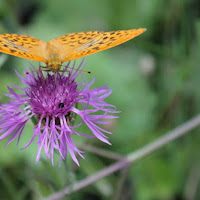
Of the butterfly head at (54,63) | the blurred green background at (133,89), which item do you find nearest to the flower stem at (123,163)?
the blurred green background at (133,89)

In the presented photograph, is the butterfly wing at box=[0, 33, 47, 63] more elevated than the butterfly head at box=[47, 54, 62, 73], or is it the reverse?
the butterfly wing at box=[0, 33, 47, 63]

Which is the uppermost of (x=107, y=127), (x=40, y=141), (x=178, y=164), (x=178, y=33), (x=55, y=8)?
(x=55, y=8)

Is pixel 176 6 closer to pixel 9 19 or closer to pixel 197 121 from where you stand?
pixel 197 121

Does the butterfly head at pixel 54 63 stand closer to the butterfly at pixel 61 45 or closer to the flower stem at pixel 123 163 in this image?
the butterfly at pixel 61 45

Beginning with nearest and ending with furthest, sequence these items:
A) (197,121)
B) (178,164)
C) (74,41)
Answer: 1. (74,41)
2. (197,121)
3. (178,164)

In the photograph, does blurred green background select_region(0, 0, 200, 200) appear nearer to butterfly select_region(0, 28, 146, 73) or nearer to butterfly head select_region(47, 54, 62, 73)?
butterfly select_region(0, 28, 146, 73)

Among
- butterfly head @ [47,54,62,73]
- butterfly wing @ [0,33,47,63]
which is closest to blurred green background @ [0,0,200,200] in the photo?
butterfly wing @ [0,33,47,63]

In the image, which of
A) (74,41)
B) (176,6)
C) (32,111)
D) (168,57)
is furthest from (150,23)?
(32,111)

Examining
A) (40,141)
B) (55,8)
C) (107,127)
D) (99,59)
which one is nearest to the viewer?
(40,141)
